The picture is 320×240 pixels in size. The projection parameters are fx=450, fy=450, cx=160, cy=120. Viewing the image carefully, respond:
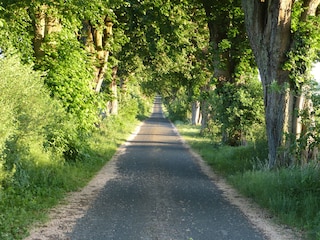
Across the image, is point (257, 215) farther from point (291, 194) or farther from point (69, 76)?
point (69, 76)

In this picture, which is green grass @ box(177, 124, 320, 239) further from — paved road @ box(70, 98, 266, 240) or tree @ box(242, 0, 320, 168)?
tree @ box(242, 0, 320, 168)

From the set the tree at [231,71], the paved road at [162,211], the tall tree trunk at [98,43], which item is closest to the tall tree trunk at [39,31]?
the paved road at [162,211]

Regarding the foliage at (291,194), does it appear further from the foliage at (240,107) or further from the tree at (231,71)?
the tree at (231,71)

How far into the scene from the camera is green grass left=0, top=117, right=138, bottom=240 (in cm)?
728

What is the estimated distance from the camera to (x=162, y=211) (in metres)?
8.81

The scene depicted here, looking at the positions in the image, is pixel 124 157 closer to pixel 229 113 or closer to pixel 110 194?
pixel 229 113

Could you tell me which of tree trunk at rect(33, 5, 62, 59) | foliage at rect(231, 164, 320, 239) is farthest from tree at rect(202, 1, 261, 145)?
foliage at rect(231, 164, 320, 239)

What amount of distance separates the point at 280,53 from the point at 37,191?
7055 mm

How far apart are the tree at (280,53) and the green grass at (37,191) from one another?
17.8 feet

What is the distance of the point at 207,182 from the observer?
42.1 feet

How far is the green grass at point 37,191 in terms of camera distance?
728 centimetres

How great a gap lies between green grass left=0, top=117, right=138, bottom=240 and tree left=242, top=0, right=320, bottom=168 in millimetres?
5422

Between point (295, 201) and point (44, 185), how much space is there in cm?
547

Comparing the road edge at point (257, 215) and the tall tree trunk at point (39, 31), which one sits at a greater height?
the tall tree trunk at point (39, 31)
